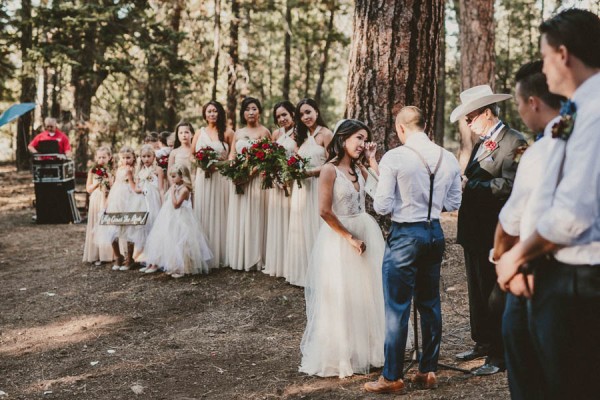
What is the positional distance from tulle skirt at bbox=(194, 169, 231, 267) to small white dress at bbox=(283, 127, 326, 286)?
1712mm

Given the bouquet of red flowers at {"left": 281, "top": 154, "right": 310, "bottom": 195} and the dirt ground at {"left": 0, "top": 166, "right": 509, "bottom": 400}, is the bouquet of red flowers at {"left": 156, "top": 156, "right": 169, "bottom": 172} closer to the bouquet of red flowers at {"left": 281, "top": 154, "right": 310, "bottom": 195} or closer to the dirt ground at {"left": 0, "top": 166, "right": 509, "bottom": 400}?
the dirt ground at {"left": 0, "top": 166, "right": 509, "bottom": 400}

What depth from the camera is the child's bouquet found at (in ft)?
29.2

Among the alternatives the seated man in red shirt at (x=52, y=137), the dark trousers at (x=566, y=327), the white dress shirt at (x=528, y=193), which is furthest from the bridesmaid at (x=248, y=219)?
the seated man in red shirt at (x=52, y=137)

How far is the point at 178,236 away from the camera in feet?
29.9

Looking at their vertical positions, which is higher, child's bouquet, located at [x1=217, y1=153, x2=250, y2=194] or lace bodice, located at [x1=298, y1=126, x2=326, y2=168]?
lace bodice, located at [x1=298, y1=126, x2=326, y2=168]

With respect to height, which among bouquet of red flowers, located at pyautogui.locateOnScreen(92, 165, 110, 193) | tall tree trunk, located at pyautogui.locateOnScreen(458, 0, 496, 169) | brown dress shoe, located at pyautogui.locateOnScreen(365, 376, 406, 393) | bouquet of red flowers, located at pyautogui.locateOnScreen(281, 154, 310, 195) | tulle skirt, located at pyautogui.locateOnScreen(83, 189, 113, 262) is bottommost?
brown dress shoe, located at pyautogui.locateOnScreen(365, 376, 406, 393)

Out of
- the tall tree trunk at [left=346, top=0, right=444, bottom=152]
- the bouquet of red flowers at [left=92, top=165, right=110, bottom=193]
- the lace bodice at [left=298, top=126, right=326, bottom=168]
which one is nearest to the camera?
the tall tree trunk at [left=346, top=0, right=444, bottom=152]

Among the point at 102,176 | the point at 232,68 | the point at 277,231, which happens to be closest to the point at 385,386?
the point at 277,231

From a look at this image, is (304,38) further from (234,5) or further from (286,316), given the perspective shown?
(286,316)

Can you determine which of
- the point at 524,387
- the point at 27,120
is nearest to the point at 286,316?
the point at 524,387

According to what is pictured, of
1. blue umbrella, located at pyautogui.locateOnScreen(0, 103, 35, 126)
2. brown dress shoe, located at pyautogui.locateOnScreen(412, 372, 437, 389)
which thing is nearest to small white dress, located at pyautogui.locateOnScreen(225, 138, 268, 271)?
brown dress shoe, located at pyautogui.locateOnScreen(412, 372, 437, 389)

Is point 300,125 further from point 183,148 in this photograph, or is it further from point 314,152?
point 183,148

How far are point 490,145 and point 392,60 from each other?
7.15 ft

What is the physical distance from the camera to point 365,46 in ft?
22.5
